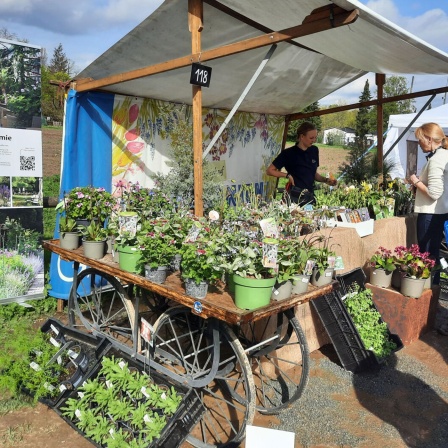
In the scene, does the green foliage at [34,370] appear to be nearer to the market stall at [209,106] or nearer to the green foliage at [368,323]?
the market stall at [209,106]

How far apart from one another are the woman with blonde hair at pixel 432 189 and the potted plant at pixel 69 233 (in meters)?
3.11

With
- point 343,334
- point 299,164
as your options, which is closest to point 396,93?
point 299,164

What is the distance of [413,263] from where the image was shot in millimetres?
3787

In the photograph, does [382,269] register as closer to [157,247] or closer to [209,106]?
[157,247]

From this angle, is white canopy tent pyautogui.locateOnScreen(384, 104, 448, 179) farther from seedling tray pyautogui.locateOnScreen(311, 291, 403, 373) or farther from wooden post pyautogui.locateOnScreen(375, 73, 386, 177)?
seedling tray pyautogui.locateOnScreen(311, 291, 403, 373)

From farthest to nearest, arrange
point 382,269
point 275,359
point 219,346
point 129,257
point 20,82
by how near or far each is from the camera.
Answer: point 382,269 → point 20,82 → point 275,359 → point 129,257 → point 219,346

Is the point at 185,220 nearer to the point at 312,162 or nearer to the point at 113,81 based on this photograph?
the point at 113,81

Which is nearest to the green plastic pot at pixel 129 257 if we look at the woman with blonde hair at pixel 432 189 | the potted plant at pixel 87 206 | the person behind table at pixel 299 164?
the potted plant at pixel 87 206

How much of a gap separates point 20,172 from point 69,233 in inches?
44.4

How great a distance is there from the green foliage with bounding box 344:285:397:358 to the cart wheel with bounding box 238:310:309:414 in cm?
57

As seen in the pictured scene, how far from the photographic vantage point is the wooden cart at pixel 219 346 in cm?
228

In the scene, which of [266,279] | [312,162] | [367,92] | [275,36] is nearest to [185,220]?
[266,279]

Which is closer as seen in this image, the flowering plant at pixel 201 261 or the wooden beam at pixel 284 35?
the flowering plant at pixel 201 261

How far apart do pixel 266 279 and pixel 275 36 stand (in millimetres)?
1533
